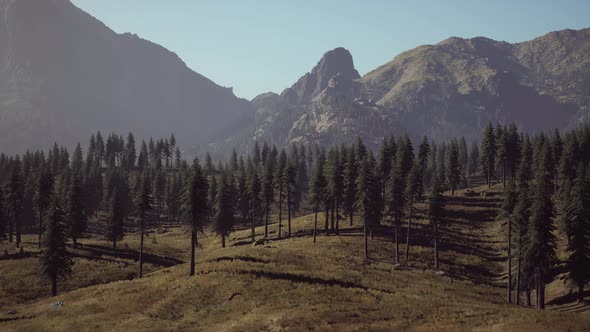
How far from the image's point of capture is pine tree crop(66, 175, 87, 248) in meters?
83.2

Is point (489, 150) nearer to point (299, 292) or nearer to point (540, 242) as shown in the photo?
point (540, 242)

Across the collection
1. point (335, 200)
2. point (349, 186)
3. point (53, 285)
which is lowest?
point (53, 285)

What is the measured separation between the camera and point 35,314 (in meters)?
49.0

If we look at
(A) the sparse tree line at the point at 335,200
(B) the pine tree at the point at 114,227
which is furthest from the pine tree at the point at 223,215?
(B) the pine tree at the point at 114,227

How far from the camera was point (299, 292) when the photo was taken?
164 feet

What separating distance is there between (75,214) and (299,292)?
52.0m

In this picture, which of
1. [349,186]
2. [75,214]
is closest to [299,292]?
[349,186]

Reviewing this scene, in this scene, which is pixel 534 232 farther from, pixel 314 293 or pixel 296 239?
pixel 296 239

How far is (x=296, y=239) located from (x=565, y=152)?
2455 inches

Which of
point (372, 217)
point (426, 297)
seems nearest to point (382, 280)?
point (426, 297)

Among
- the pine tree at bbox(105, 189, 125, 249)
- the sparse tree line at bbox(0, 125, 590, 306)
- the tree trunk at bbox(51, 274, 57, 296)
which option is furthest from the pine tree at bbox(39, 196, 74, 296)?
the pine tree at bbox(105, 189, 125, 249)

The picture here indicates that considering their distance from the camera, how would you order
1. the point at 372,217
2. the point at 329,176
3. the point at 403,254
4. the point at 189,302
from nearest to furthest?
the point at 189,302, the point at 403,254, the point at 372,217, the point at 329,176

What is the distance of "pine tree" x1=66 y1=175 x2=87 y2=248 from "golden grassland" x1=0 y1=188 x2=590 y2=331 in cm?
414

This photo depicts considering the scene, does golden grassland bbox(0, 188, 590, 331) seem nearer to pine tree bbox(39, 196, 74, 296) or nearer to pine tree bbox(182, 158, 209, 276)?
pine tree bbox(39, 196, 74, 296)
